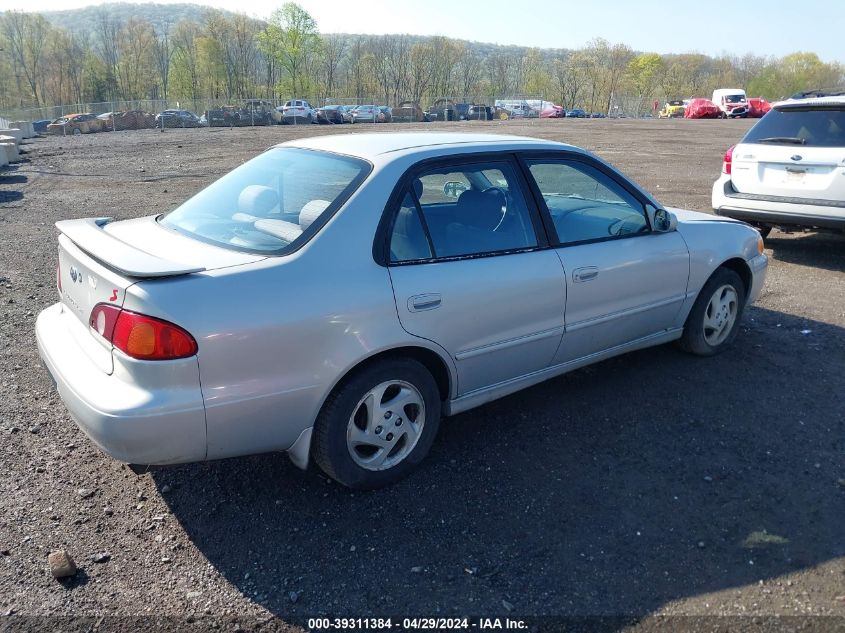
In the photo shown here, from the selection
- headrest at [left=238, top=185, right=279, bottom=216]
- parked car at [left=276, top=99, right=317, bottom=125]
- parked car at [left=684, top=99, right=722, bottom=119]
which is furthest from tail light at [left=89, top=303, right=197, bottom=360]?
parked car at [left=684, top=99, right=722, bottom=119]

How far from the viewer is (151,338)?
2695mm

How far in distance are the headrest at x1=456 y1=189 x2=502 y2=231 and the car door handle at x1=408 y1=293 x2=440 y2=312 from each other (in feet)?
1.87

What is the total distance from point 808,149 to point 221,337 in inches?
276

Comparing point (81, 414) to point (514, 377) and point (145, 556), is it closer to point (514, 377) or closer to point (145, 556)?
point (145, 556)

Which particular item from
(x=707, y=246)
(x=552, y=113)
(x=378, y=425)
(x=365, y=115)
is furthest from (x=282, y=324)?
(x=552, y=113)

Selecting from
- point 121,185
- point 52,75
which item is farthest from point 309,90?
point 121,185

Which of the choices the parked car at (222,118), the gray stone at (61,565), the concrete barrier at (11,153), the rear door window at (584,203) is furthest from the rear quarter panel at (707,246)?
the parked car at (222,118)

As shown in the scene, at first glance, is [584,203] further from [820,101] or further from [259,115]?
[259,115]

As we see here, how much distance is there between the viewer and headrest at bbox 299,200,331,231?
3.24 metres

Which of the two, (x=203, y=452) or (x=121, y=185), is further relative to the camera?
(x=121, y=185)

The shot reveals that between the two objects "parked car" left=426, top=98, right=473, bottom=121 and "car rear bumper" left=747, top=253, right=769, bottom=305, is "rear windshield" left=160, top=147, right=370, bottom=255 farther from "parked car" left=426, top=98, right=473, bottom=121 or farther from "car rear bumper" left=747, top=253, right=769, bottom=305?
"parked car" left=426, top=98, right=473, bottom=121

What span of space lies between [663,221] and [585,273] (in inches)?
32.0

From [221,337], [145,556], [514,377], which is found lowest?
[145,556]

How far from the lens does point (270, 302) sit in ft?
9.36
